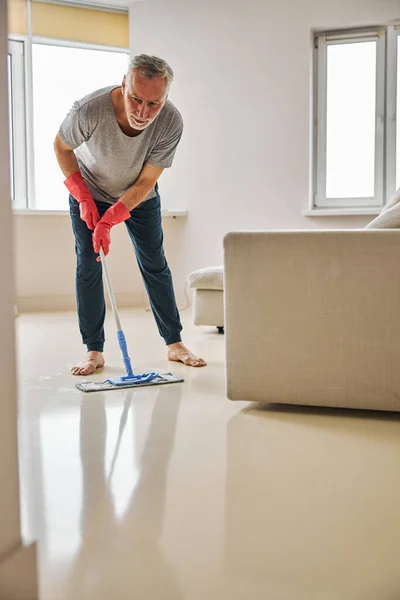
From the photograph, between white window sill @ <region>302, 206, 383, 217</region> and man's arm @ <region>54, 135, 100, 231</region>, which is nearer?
man's arm @ <region>54, 135, 100, 231</region>

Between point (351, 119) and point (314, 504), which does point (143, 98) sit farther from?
point (351, 119)

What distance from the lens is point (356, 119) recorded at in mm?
4957

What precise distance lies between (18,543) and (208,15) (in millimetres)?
4799

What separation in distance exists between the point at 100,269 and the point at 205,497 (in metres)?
1.55

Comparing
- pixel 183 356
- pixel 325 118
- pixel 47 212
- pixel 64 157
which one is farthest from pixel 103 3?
pixel 183 356

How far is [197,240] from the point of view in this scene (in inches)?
209

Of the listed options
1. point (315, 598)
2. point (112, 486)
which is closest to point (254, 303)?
point (112, 486)

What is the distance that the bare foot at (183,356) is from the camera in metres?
2.90

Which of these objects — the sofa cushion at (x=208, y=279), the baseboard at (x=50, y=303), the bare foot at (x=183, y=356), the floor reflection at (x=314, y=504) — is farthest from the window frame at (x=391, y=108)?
the floor reflection at (x=314, y=504)

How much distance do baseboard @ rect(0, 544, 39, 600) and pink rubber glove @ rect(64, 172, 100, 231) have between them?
1.80 m

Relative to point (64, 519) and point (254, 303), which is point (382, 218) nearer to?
point (254, 303)

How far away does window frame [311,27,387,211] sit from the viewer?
4844mm

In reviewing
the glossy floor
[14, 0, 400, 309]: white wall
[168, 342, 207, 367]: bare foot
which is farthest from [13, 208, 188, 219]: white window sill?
the glossy floor

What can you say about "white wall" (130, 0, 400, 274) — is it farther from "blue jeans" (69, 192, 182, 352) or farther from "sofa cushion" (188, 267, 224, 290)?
"blue jeans" (69, 192, 182, 352)
